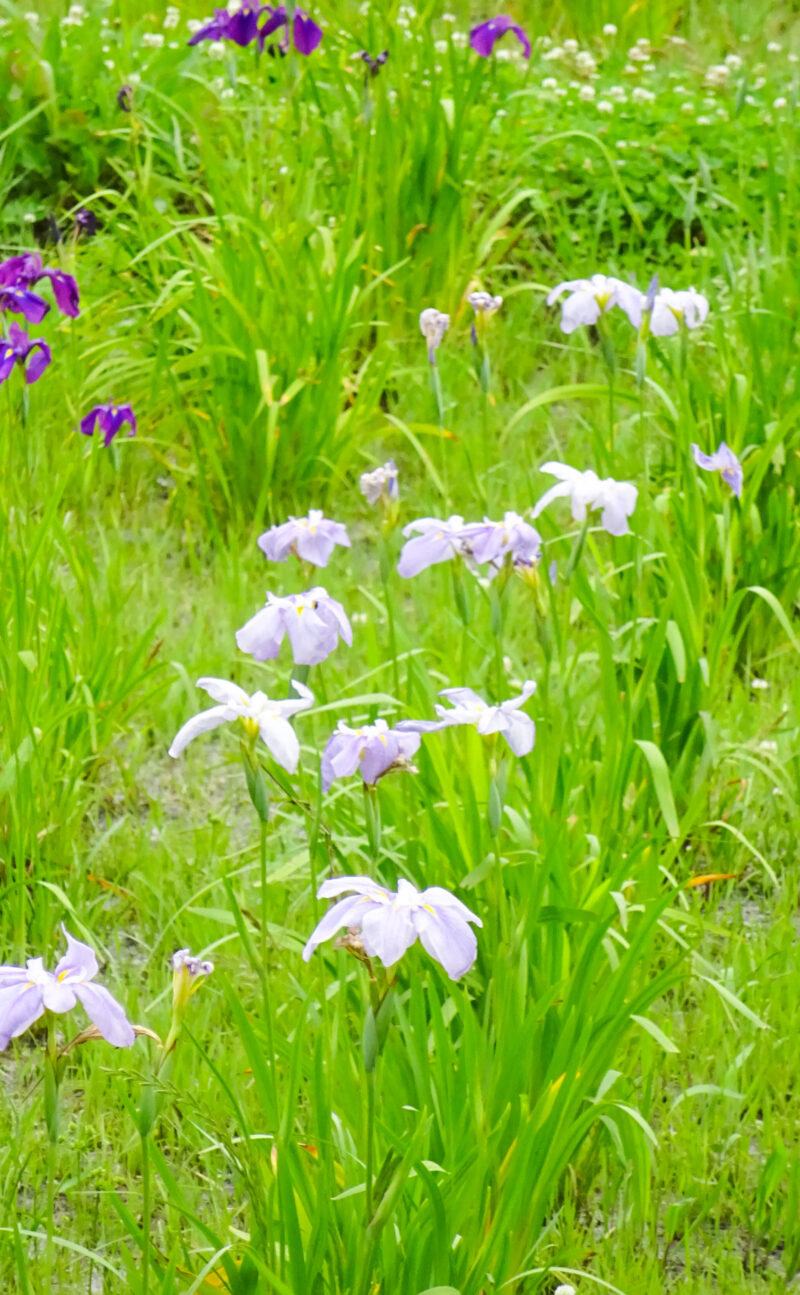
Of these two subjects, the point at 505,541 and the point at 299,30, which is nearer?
the point at 505,541

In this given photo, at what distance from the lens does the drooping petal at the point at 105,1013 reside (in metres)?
1.06

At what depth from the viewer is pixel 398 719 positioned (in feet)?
7.47

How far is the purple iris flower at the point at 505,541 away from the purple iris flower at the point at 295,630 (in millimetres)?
213

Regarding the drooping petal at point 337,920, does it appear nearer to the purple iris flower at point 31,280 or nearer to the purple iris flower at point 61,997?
the purple iris flower at point 61,997

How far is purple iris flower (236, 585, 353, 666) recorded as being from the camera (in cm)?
139

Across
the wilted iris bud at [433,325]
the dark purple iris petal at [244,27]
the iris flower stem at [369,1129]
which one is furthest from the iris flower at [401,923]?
the dark purple iris petal at [244,27]

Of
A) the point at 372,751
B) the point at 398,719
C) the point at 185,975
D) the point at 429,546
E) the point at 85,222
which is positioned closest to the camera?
the point at 185,975

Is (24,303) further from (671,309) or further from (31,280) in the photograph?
(671,309)

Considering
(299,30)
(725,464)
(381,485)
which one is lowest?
(725,464)

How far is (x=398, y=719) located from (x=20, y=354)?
0.81 meters

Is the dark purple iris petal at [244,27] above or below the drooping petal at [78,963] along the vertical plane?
above

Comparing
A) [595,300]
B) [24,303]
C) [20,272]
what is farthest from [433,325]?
[20,272]

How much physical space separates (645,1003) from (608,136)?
11.7 ft

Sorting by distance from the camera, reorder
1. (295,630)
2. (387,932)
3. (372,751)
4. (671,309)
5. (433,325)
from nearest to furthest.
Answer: (387,932)
(372,751)
(295,630)
(433,325)
(671,309)
